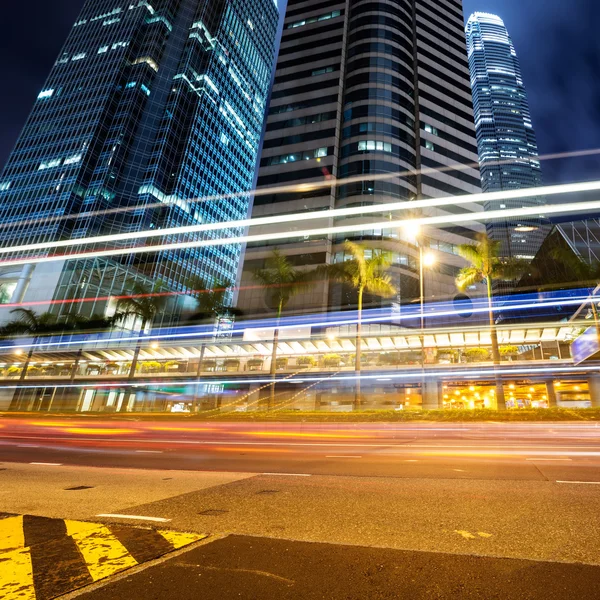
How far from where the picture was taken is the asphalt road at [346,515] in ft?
8.54

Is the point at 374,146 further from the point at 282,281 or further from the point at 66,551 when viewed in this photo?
the point at 66,551

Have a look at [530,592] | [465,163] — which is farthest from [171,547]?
[465,163]

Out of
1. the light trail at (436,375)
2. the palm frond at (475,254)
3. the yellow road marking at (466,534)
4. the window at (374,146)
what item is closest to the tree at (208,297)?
the light trail at (436,375)

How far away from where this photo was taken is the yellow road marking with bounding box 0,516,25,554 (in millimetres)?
3438

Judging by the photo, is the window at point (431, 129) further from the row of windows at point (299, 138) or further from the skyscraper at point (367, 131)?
the row of windows at point (299, 138)

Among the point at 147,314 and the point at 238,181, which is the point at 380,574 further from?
the point at 238,181

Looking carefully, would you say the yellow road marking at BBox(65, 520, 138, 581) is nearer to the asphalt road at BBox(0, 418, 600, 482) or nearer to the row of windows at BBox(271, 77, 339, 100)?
the asphalt road at BBox(0, 418, 600, 482)

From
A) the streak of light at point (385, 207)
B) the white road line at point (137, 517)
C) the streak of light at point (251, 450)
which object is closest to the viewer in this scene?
the white road line at point (137, 517)

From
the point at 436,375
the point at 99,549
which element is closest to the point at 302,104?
the point at 436,375

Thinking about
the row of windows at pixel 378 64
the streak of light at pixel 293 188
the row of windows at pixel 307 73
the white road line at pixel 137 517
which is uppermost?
the row of windows at pixel 307 73

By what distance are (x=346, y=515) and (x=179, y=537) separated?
2011 millimetres

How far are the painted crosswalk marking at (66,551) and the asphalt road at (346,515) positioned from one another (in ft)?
0.86

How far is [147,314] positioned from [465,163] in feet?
192

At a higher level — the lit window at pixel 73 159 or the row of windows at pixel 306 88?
the row of windows at pixel 306 88
